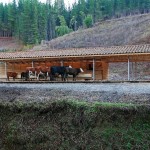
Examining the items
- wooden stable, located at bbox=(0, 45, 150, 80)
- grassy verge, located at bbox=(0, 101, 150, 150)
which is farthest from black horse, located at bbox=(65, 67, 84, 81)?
grassy verge, located at bbox=(0, 101, 150, 150)

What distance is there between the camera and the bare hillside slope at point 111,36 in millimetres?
49781

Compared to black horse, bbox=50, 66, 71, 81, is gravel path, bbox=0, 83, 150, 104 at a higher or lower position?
lower

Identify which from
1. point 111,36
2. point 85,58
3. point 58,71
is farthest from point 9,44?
point 58,71

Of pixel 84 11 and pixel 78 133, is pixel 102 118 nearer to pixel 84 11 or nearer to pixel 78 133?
pixel 78 133

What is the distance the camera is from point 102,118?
12352 millimetres

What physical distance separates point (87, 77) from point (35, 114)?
11.3m

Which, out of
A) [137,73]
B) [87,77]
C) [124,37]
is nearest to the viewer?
[87,77]

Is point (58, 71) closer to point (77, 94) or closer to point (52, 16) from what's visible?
point (77, 94)

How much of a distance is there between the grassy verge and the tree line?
191 feet

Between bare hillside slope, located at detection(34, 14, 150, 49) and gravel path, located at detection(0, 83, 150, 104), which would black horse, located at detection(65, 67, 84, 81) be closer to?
gravel path, located at detection(0, 83, 150, 104)

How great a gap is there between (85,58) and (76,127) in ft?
40.9

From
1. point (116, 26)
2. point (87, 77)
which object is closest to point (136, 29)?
point (116, 26)

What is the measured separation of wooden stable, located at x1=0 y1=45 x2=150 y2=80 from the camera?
23.0 m

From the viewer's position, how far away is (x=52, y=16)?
282 feet
